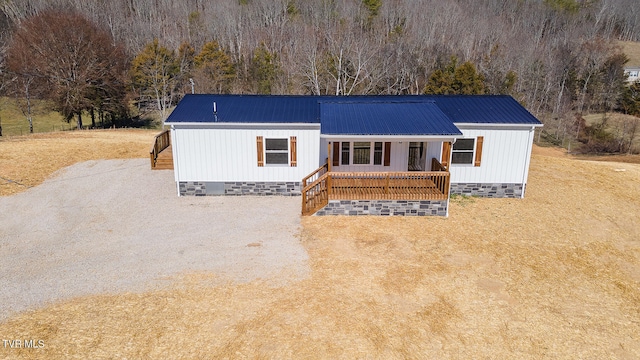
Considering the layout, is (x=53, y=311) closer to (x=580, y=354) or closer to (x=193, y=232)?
(x=193, y=232)

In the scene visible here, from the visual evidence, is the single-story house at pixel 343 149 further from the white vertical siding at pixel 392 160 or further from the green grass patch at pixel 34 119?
A: the green grass patch at pixel 34 119

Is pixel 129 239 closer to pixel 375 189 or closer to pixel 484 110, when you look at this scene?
pixel 375 189

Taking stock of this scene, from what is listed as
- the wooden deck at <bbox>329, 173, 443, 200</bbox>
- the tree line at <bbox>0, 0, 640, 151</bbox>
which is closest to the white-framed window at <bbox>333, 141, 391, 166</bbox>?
the wooden deck at <bbox>329, 173, 443, 200</bbox>

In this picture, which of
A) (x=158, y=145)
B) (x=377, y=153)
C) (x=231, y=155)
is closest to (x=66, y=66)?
(x=158, y=145)

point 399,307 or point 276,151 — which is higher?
point 276,151

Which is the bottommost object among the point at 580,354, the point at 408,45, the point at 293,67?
the point at 580,354

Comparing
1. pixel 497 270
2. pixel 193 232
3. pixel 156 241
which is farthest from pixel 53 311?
pixel 497 270

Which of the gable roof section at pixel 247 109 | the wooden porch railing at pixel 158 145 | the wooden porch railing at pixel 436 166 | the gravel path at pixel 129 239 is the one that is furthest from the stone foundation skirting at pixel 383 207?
the wooden porch railing at pixel 158 145
